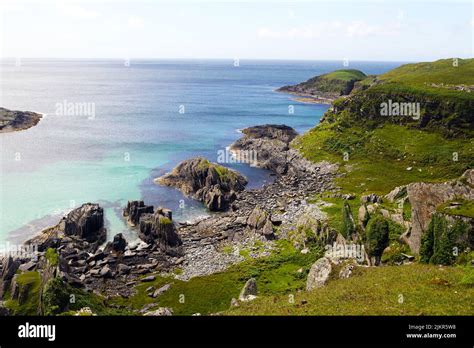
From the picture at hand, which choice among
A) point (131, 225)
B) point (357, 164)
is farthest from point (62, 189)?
point (357, 164)

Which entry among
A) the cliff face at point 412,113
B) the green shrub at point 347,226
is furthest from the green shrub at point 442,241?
the cliff face at point 412,113

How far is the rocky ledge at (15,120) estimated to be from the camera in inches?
5250

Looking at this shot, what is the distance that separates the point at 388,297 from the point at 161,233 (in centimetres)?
3771

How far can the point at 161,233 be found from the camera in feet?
183

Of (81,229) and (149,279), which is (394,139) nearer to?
(149,279)

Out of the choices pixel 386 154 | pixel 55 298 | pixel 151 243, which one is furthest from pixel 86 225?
pixel 386 154

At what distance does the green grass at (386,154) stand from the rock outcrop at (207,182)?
22.6m

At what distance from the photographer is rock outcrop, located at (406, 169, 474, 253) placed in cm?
3853

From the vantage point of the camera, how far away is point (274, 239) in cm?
5647

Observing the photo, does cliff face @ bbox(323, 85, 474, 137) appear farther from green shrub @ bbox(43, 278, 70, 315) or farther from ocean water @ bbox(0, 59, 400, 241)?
green shrub @ bbox(43, 278, 70, 315)

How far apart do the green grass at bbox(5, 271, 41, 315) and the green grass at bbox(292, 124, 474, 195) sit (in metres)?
56.4

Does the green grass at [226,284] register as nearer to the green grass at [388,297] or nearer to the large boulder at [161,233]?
the large boulder at [161,233]
